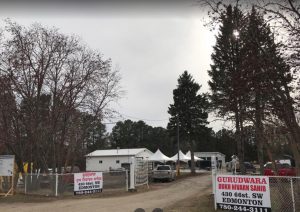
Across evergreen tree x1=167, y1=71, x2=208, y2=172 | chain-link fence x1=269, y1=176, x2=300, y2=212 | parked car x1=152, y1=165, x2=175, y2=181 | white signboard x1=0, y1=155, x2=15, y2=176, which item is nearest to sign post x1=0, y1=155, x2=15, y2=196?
white signboard x1=0, y1=155, x2=15, y2=176

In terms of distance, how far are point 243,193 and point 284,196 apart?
4.84ft

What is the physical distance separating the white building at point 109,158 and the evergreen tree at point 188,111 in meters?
9.82

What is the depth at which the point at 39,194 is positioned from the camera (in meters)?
24.5

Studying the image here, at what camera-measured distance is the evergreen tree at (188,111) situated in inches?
2288

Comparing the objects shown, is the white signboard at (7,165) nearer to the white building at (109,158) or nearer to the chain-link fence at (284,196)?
the chain-link fence at (284,196)

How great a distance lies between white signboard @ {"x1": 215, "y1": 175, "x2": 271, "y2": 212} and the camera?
47.3ft

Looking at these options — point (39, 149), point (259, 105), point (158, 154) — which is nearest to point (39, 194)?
point (39, 149)

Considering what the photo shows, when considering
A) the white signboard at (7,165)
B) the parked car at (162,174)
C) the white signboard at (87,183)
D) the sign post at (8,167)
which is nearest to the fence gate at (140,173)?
the white signboard at (87,183)

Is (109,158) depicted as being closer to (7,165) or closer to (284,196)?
(7,165)

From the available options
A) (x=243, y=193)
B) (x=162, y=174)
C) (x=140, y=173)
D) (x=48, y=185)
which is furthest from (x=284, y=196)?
(x=162, y=174)

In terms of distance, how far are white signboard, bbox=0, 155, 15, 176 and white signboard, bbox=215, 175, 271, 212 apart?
14.3 metres

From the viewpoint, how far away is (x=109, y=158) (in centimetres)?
6994

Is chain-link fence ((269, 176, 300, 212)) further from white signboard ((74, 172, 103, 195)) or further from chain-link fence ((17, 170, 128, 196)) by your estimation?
chain-link fence ((17, 170, 128, 196))

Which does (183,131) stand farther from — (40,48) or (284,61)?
(284,61)
